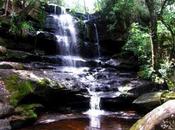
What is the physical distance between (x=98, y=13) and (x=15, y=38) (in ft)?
24.4

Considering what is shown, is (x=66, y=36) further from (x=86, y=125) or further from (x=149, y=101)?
(x=86, y=125)

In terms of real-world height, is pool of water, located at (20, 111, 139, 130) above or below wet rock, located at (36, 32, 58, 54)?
below

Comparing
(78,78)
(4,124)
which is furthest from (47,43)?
(4,124)

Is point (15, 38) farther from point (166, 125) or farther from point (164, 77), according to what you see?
point (166, 125)

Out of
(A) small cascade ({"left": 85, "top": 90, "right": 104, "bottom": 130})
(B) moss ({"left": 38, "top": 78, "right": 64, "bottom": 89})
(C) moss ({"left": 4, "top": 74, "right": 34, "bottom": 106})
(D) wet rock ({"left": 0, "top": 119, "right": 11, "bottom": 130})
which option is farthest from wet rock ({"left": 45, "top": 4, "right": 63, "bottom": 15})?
(D) wet rock ({"left": 0, "top": 119, "right": 11, "bottom": 130})

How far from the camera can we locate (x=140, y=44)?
16.3 metres

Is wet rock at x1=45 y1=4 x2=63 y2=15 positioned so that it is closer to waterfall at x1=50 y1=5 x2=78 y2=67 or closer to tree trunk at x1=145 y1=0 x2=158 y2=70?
waterfall at x1=50 y1=5 x2=78 y2=67

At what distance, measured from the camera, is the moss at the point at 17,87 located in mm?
9152

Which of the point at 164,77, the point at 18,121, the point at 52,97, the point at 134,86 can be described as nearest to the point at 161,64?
the point at 164,77

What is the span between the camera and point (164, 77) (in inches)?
524

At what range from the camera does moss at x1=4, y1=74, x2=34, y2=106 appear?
9.15 metres

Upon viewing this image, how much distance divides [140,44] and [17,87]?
28.9ft

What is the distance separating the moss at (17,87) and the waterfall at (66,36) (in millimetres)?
7721

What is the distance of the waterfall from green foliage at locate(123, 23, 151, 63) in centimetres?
380
